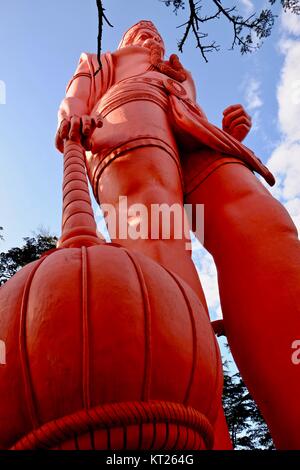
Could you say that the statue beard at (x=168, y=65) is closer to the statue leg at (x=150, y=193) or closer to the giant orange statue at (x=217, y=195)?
the giant orange statue at (x=217, y=195)

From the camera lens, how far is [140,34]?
221 inches

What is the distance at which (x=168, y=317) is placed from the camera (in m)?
1.44

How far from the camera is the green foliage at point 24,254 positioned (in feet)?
34.6

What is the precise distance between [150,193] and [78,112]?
107cm

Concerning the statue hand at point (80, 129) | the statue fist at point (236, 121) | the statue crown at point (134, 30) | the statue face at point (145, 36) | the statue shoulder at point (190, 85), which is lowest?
the statue hand at point (80, 129)

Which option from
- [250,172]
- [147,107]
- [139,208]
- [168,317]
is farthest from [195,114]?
[168,317]

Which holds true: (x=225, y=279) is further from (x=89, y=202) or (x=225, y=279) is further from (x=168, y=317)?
(x=168, y=317)

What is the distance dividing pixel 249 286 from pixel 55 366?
1.49 m

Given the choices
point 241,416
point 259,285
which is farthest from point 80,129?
point 241,416

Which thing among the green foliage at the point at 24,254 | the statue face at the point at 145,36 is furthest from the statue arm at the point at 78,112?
the green foliage at the point at 24,254

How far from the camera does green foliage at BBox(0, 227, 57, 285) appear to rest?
10.6 meters

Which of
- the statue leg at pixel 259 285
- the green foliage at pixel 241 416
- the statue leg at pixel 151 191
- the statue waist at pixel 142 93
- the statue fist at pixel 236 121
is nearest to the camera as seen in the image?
the statue leg at pixel 259 285

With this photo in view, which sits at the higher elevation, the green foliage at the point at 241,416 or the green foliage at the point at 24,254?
the green foliage at the point at 24,254

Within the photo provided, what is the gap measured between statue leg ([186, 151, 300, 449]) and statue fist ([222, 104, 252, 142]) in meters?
0.86
